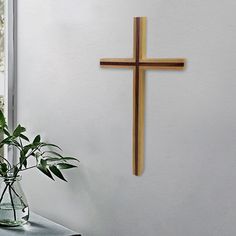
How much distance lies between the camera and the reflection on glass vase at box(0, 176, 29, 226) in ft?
6.45

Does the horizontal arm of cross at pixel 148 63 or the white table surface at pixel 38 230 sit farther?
the white table surface at pixel 38 230

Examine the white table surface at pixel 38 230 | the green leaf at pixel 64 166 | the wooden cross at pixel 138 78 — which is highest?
the wooden cross at pixel 138 78

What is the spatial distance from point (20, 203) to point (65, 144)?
0.84ft

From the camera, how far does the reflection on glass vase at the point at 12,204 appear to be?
1.97 metres

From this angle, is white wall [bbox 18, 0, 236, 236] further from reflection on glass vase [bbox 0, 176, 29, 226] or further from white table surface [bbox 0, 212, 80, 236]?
reflection on glass vase [bbox 0, 176, 29, 226]

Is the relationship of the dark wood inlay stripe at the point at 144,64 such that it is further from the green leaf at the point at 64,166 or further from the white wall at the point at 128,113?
the green leaf at the point at 64,166

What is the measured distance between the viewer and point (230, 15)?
4.85ft

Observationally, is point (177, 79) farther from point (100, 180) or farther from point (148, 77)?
point (100, 180)

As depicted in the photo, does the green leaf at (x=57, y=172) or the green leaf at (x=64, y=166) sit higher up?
the green leaf at (x=64, y=166)

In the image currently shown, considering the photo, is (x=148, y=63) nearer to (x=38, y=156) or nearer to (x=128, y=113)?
(x=128, y=113)

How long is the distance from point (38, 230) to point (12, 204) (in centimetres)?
13

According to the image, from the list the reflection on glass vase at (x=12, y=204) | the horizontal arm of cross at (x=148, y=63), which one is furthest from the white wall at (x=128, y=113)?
the reflection on glass vase at (x=12, y=204)

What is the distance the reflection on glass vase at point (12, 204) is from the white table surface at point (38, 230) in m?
0.03

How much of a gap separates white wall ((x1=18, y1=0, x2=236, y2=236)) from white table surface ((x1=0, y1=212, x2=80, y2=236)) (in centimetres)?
6
